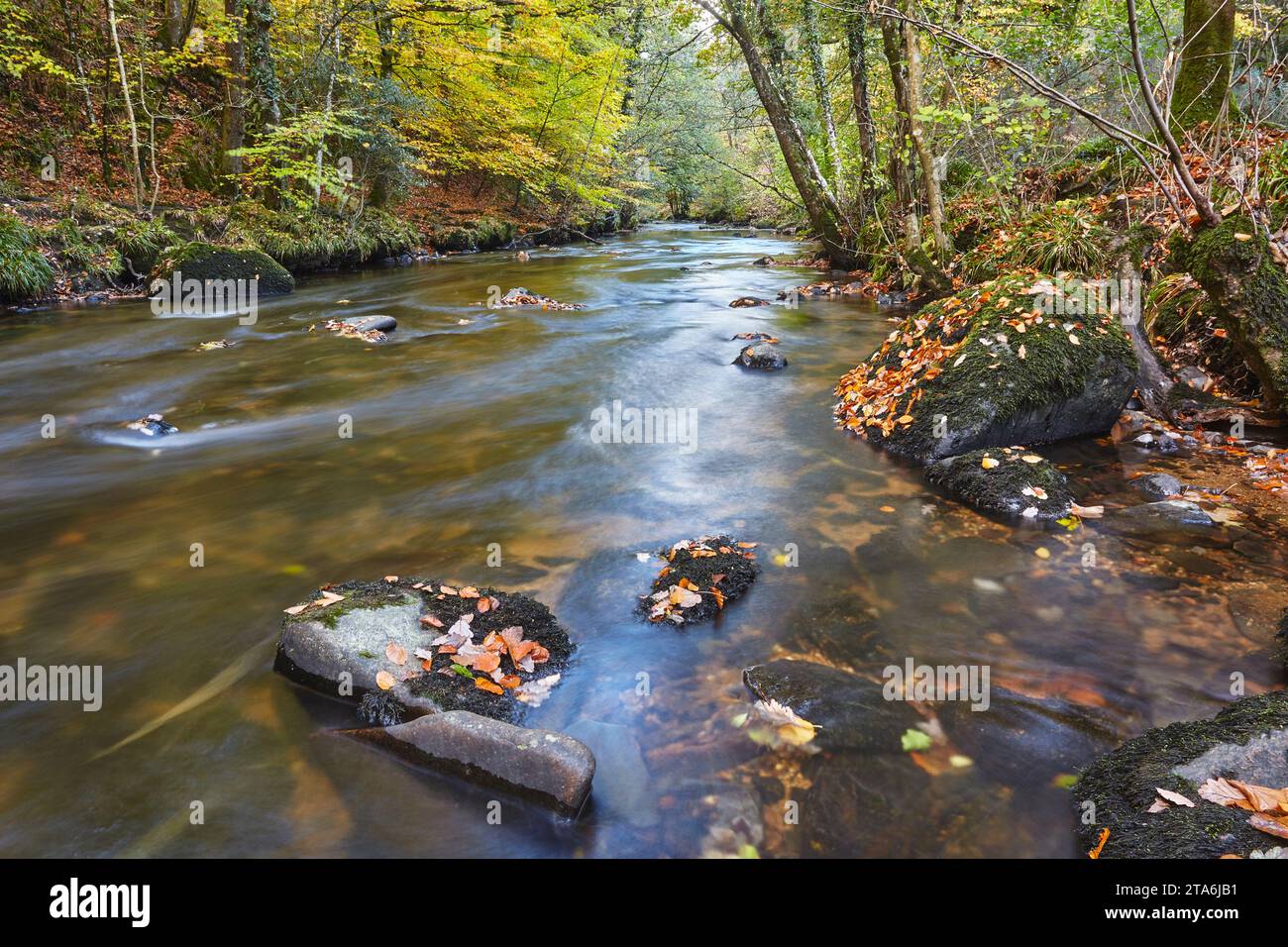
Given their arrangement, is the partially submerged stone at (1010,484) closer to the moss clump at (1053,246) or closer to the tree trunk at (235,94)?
the moss clump at (1053,246)

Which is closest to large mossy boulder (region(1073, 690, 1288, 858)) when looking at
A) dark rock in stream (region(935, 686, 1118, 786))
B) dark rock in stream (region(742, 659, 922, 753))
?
dark rock in stream (region(935, 686, 1118, 786))

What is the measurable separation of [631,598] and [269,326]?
399 inches

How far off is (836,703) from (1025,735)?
0.77 meters

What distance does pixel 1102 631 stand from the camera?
360cm

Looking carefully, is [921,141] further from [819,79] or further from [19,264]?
[19,264]

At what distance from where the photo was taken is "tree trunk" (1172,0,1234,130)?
880cm

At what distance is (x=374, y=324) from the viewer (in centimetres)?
1145

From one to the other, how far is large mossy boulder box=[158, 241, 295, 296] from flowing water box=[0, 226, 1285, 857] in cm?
534

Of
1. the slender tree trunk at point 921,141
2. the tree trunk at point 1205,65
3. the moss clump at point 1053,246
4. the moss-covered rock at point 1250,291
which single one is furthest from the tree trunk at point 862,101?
the moss-covered rock at point 1250,291

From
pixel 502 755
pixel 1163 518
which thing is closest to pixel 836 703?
pixel 502 755

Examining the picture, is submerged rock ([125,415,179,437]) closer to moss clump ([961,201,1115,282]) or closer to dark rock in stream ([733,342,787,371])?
dark rock in stream ([733,342,787,371])

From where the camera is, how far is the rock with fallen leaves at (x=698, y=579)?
389 cm
